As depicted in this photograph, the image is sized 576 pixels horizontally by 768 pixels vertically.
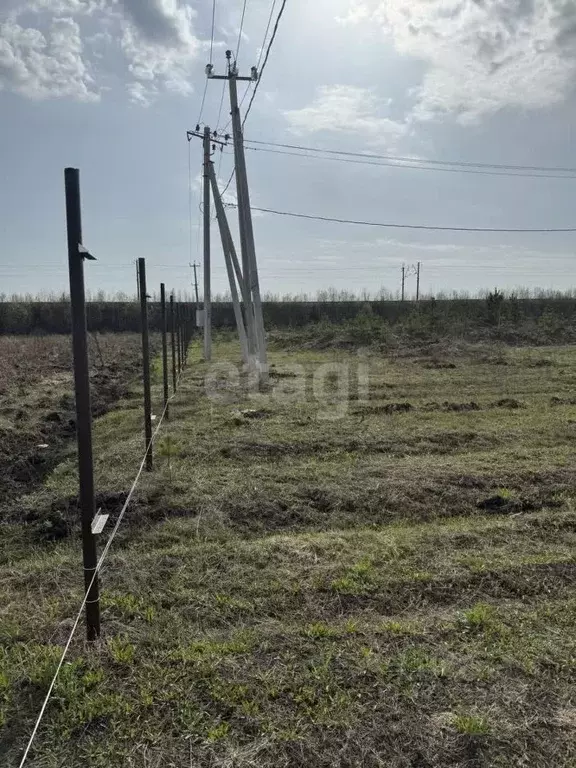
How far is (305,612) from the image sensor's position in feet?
8.44

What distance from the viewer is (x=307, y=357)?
628 inches

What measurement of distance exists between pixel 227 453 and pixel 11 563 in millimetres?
2490

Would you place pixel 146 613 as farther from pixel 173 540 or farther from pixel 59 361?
pixel 59 361

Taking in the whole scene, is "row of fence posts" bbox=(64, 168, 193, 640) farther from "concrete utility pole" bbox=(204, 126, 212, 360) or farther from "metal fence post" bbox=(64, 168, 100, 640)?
"concrete utility pole" bbox=(204, 126, 212, 360)

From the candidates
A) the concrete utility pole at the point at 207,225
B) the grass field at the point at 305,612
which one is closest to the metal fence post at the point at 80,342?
the grass field at the point at 305,612

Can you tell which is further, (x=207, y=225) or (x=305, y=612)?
(x=207, y=225)

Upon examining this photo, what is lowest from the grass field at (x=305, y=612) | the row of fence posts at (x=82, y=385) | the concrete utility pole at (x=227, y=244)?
the grass field at (x=305, y=612)

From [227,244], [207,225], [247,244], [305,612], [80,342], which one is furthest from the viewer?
[207,225]

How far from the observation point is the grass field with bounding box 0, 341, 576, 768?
5.98 feet

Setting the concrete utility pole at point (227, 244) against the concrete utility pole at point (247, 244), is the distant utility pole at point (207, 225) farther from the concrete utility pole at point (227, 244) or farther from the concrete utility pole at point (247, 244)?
the concrete utility pole at point (247, 244)

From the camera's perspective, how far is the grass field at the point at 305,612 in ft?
5.98

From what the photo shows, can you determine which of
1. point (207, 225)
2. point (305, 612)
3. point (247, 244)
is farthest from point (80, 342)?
point (207, 225)

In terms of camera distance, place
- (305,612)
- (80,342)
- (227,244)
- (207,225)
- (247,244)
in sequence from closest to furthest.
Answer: (80,342) < (305,612) < (247,244) < (227,244) < (207,225)

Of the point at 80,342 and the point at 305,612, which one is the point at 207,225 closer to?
the point at 80,342
